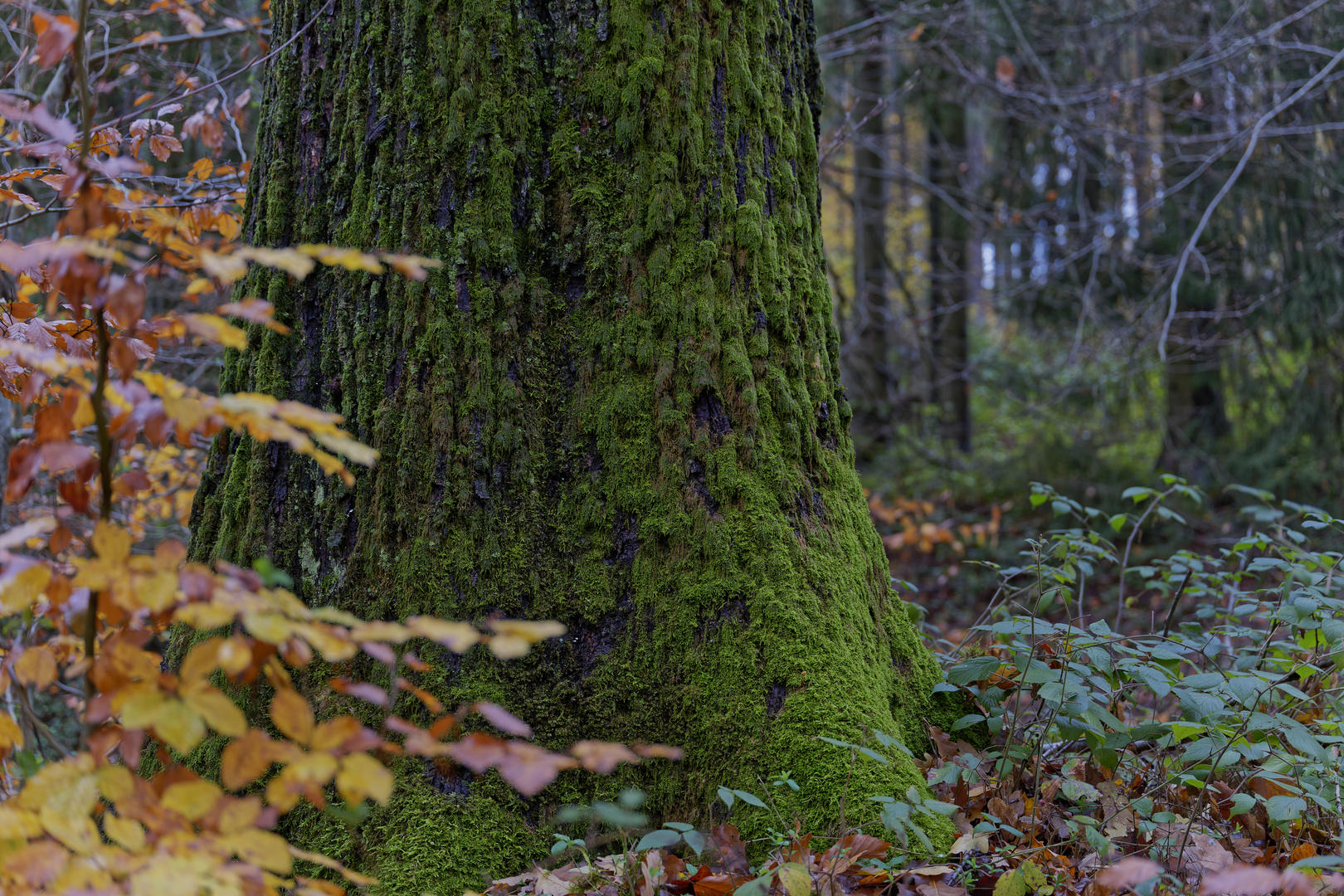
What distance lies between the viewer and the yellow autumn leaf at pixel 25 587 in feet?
3.88

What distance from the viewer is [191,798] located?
1196mm

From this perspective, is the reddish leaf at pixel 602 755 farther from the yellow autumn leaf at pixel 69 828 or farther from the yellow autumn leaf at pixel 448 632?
the yellow autumn leaf at pixel 69 828

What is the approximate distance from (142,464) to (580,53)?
12.0ft

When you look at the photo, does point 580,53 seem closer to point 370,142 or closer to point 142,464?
point 370,142

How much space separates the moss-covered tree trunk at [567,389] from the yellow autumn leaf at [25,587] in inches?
36.9

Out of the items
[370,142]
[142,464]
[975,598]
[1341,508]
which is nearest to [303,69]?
[370,142]

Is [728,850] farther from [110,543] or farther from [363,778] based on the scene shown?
[110,543]

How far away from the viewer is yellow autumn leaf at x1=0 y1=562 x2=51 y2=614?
1.18m

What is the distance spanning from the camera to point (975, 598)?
8680 millimetres

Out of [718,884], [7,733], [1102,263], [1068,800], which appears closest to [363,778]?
[7,733]

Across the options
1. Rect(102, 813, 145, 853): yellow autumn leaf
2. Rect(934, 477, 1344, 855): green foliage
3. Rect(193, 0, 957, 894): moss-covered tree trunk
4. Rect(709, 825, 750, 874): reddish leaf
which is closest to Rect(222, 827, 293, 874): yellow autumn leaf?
Rect(102, 813, 145, 853): yellow autumn leaf

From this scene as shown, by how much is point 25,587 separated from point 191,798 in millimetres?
382

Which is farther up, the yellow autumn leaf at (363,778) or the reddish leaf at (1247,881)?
the yellow autumn leaf at (363,778)

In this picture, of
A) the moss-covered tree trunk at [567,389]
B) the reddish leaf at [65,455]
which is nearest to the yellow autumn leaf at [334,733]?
the reddish leaf at [65,455]
